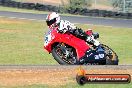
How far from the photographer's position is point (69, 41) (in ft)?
40.4

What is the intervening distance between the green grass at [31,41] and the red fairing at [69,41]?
507 cm

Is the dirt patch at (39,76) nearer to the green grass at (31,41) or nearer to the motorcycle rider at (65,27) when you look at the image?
the motorcycle rider at (65,27)

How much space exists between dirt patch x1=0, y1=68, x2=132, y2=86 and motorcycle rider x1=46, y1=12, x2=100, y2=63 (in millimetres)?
1987

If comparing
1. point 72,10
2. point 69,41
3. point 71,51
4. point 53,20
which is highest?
point 53,20

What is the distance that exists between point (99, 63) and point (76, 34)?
3.29ft

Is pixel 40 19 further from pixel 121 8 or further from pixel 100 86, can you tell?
pixel 100 86

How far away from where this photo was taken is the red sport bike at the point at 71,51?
12.2 metres

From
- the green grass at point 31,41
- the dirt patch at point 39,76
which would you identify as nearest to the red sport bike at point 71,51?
the dirt patch at point 39,76

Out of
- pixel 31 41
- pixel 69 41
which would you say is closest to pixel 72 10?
pixel 31 41

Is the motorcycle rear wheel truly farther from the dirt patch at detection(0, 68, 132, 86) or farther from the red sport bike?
the dirt patch at detection(0, 68, 132, 86)

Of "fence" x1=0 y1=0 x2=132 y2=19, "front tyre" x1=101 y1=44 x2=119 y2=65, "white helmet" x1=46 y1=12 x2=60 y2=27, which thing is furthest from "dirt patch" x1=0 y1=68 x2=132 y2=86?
"fence" x1=0 y1=0 x2=132 y2=19

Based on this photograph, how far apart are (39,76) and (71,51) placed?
108 inches

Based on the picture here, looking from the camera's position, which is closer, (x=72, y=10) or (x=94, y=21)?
(x=94, y=21)

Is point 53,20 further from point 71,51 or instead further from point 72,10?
point 72,10
